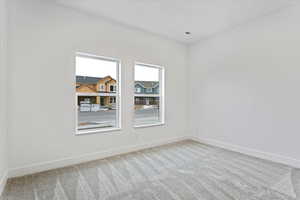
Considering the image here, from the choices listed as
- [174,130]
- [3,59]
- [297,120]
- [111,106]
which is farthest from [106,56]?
[297,120]

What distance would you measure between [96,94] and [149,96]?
1385mm

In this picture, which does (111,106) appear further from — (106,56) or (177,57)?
(177,57)

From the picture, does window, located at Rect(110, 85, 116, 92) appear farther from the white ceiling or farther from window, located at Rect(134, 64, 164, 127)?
the white ceiling

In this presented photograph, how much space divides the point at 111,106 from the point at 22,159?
171 cm

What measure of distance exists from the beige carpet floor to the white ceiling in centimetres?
281

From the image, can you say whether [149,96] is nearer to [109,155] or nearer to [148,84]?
[148,84]

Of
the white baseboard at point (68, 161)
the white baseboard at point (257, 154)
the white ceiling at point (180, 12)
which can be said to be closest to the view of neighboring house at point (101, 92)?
the white baseboard at point (68, 161)

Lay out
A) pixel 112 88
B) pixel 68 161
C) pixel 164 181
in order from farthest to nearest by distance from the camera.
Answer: pixel 112 88
pixel 68 161
pixel 164 181

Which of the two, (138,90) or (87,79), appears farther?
(138,90)

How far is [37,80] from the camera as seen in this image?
255 centimetres

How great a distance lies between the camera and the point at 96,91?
3.30 meters

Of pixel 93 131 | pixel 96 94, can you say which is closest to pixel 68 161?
pixel 93 131

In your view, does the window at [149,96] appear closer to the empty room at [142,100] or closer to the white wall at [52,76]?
the empty room at [142,100]

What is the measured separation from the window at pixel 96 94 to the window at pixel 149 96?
1.75 feet
